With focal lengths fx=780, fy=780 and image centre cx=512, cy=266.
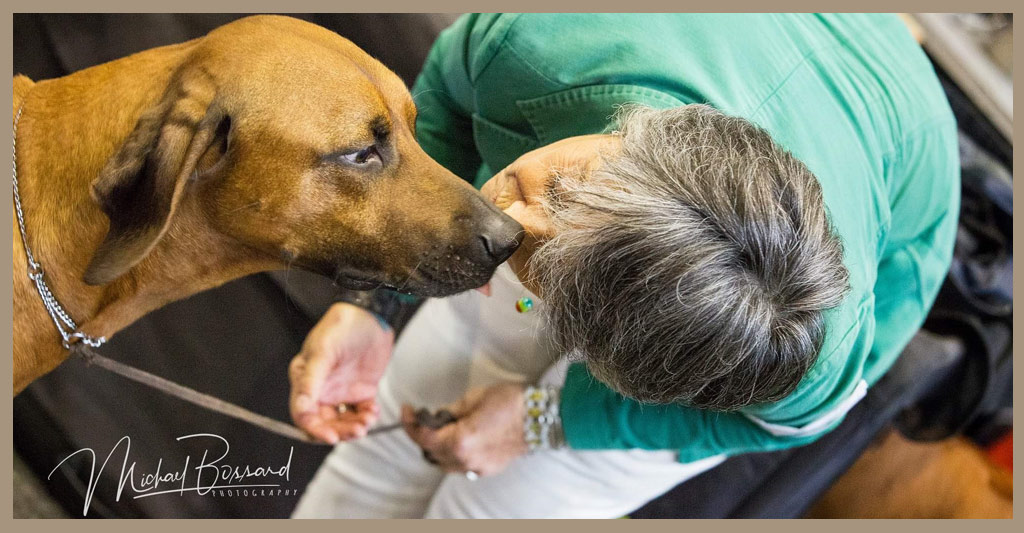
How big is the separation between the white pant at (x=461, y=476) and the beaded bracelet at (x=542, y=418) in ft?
0.10

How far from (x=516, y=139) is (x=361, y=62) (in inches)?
10.5

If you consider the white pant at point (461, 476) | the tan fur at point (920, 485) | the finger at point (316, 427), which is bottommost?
the tan fur at point (920, 485)

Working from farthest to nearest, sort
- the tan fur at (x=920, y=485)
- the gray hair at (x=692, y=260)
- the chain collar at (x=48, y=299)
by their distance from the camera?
1. the tan fur at (x=920, y=485)
2. the chain collar at (x=48, y=299)
3. the gray hair at (x=692, y=260)

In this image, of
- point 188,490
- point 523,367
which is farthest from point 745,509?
point 188,490

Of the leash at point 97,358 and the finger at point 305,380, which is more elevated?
the leash at point 97,358

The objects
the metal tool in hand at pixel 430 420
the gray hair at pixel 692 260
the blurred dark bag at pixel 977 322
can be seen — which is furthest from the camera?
the blurred dark bag at pixel 977 322

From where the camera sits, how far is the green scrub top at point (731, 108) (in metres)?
1.04

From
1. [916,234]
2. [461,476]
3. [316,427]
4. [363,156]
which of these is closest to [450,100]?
[363,156]

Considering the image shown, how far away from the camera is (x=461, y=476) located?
1489 mm

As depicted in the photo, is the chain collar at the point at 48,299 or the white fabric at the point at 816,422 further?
the white fabric at the point at 816,422

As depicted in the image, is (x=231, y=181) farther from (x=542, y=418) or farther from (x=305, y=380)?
(x=542, y=418)

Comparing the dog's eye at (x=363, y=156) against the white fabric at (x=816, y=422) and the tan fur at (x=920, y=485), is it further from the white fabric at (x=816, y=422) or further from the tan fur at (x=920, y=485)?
the tan fur at (x=920, y=485)

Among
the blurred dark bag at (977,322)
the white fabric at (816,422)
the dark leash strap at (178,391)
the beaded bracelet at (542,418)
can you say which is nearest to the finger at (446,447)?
the beaded bracelet at (542,418)

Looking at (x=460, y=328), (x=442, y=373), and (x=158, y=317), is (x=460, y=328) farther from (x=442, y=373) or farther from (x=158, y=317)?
(x=158, y=317)
